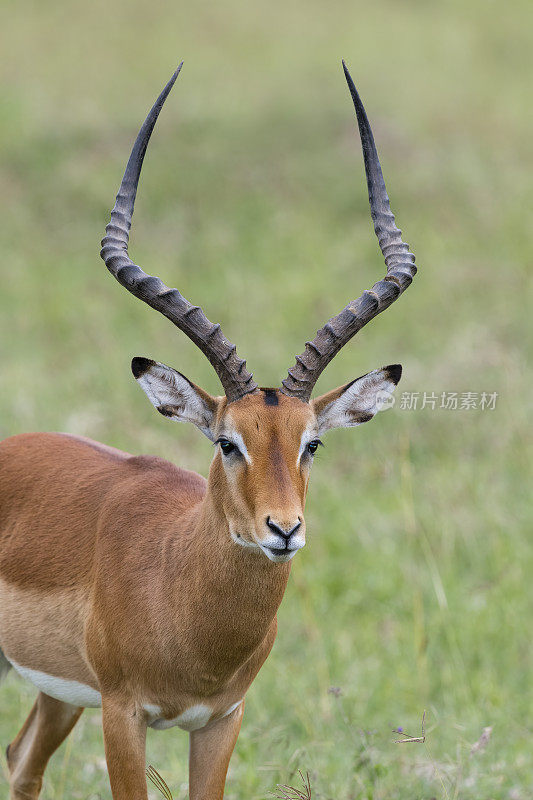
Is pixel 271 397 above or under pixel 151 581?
above

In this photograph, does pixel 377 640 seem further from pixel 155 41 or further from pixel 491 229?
pixel 155 41

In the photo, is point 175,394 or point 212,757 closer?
point 175,394

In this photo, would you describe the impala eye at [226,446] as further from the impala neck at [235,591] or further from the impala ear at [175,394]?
the impala ear at [175,394]

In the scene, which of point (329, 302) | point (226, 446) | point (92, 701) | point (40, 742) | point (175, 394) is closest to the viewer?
point (226, 446)

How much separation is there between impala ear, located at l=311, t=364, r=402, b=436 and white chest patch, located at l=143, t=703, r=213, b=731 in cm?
117

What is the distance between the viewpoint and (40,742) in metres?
4.91

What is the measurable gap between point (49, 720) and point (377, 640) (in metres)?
3.26

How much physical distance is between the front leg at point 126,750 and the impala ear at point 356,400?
133cm

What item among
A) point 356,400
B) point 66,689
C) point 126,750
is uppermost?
point 356,400

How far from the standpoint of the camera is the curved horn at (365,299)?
3920mm

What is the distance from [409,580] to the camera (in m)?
8.10

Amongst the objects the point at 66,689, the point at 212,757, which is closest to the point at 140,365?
the point at 66,689

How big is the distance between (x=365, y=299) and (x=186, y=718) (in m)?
1.79

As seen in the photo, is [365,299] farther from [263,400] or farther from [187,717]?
[187,717]
